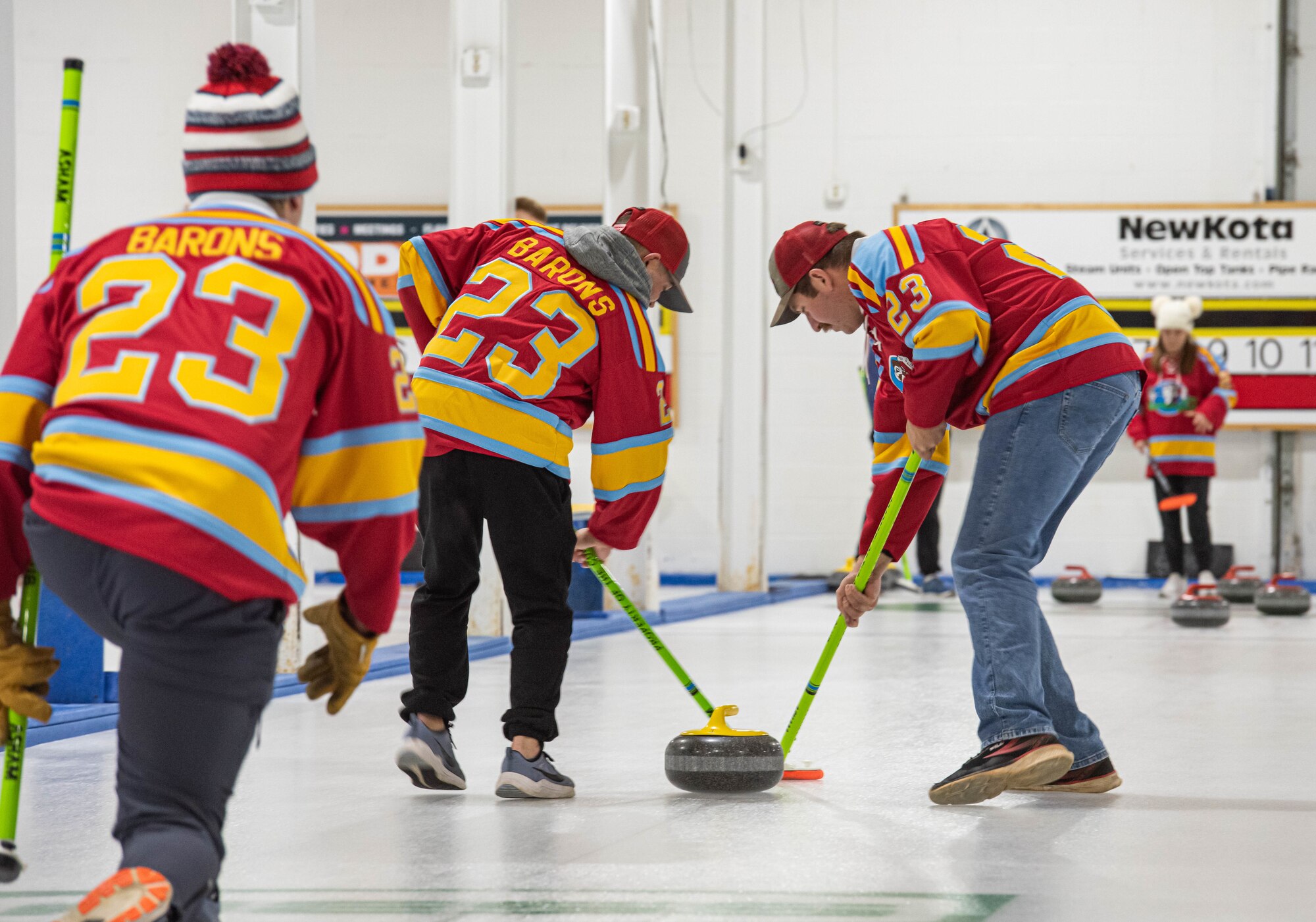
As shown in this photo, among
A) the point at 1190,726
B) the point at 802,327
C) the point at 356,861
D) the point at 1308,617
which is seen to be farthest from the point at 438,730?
the point at 802,327

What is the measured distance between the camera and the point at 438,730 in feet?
11.2

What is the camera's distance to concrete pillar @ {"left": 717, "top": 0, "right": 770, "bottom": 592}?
987 centimetres

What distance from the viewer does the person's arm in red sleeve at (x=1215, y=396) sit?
9.46 meters

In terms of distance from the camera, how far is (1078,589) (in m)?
9.05

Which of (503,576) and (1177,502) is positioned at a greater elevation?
(503,576)

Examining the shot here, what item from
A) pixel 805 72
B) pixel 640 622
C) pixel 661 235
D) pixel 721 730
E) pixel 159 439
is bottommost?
pixel 721 730

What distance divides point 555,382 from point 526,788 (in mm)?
890

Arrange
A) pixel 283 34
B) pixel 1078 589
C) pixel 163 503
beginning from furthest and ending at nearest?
pixel 1078 589
pixel 283 34
pixel 163 503

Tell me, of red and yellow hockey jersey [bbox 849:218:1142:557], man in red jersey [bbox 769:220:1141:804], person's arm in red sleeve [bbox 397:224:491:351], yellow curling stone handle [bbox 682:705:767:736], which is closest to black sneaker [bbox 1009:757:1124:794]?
man in red jersey [bbox 769:220:1141:804]

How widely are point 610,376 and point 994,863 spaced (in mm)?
1324

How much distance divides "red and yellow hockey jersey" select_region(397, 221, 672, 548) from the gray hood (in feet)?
0.09

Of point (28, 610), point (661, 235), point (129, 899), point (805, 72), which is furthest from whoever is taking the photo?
point (805, 72)

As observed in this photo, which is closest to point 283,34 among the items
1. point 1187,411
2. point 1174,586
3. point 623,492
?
point 623,492

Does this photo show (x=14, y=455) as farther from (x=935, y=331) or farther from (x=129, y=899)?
(x=935, y=331)
